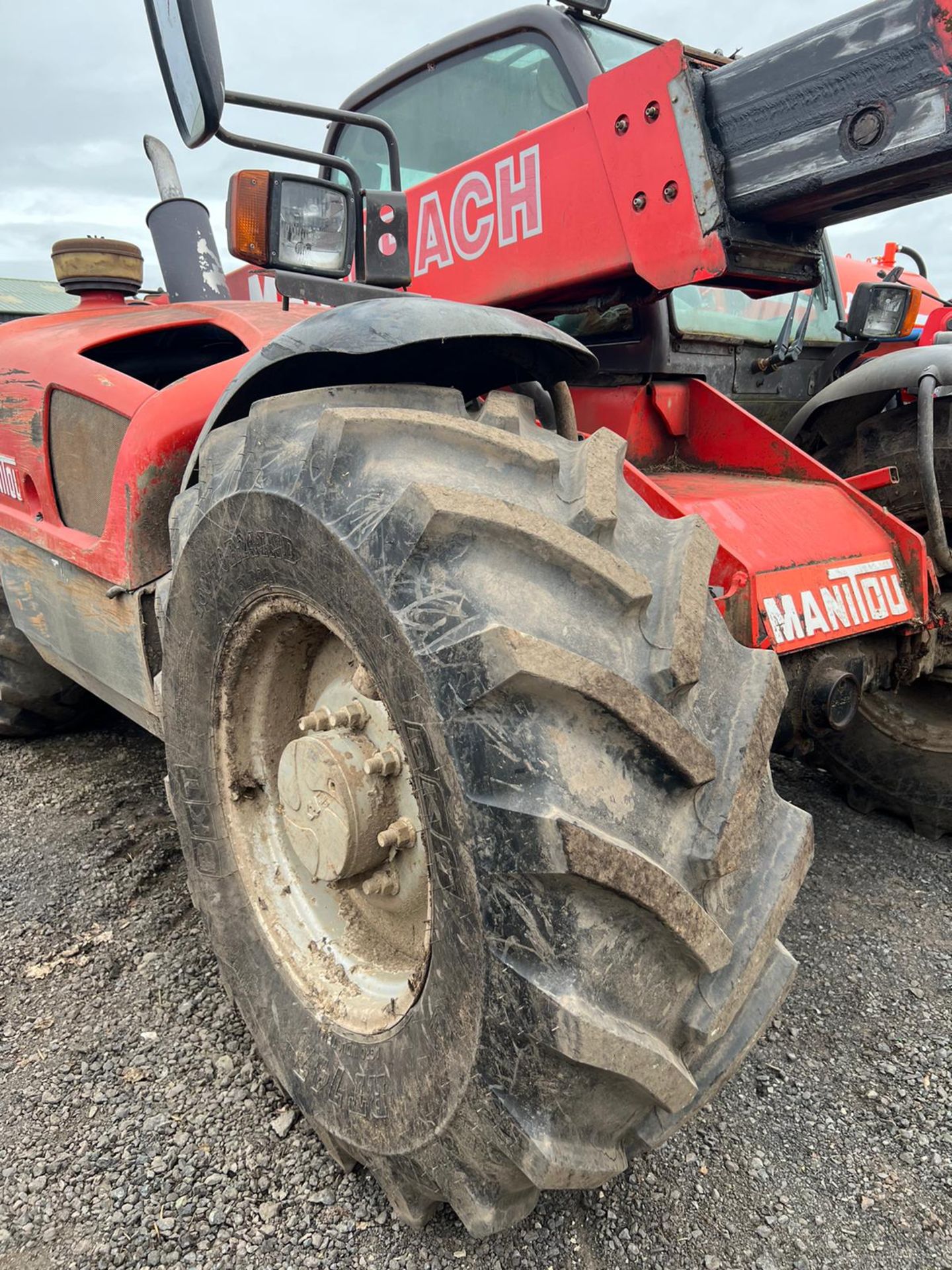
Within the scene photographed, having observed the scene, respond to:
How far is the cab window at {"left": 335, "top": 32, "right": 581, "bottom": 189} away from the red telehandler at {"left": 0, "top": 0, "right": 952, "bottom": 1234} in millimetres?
25

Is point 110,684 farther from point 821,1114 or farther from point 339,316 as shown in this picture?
point 821,1114

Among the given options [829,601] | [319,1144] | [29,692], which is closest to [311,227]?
[829,601]

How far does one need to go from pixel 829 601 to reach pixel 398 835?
963mm

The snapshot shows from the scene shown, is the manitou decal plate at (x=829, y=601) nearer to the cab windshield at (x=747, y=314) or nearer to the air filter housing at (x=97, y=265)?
the cab windshield at (x=747, y=314)

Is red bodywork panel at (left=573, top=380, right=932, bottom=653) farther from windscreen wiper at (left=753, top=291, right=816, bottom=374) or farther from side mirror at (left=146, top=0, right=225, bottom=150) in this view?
side mirror at (left=146, top=0, right=225, bottom=150)

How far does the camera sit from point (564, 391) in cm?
148

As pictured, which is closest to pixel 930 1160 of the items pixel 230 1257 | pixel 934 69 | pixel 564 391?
pixel 230 1257

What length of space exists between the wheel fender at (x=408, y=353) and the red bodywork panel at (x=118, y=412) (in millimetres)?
263

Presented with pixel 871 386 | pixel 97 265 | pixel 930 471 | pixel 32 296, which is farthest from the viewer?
pixel 32 296

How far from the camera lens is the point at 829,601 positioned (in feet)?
5.63

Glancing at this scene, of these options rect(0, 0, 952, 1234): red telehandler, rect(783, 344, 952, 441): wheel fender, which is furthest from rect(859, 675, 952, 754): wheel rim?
rect(783, 344, 952, 441): wheel fender

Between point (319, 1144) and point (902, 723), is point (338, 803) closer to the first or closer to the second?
point (319, 1144)

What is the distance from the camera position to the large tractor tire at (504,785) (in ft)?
3.15

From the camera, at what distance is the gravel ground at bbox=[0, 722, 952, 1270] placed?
50.5 inches
